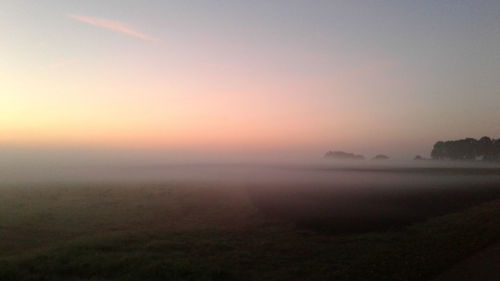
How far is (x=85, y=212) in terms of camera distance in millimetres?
36781

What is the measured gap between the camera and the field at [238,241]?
640 inches

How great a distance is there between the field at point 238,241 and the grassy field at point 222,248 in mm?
55

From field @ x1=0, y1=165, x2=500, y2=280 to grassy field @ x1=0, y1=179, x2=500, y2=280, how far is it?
0.05m

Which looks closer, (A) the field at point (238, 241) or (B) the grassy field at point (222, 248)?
(B) the grassy field at point (222, 248)

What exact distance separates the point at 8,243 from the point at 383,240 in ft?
82.1

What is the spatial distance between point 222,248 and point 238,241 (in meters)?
2.26

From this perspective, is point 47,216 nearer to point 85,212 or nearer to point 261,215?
point 85,212

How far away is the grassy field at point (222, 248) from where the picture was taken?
1609 centimetres

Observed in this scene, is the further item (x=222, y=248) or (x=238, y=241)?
(x=238, y=241)

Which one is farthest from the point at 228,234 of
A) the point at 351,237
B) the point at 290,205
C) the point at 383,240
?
the point at 290,205

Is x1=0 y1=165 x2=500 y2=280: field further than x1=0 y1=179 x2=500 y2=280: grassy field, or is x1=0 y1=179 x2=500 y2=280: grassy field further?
x1=0 y1=165 x2=500 y2=280: field

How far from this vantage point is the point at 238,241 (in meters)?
23.1

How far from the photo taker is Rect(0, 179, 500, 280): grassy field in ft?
52.8

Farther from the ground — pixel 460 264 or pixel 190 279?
pixel 460 264
